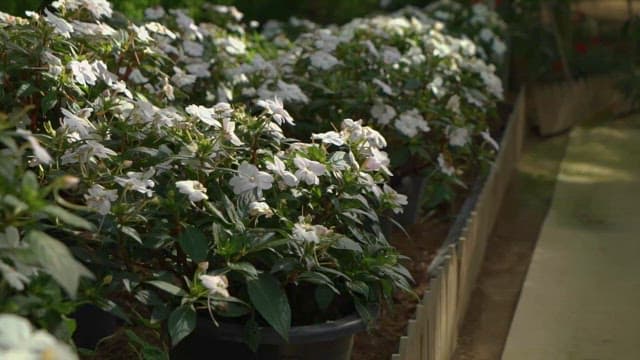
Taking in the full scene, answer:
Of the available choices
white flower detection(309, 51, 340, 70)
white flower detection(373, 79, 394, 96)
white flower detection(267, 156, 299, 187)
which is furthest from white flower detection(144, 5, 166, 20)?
white flower detection(267, 156, 299, 187)

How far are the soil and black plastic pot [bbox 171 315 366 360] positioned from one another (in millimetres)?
169

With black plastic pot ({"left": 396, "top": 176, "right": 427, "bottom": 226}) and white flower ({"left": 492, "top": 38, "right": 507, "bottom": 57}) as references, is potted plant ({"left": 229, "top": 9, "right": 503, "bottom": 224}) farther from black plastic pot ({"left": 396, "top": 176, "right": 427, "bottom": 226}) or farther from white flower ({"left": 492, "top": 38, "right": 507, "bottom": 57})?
white flower ({"left": 492, "top": 38, "right": 507, "bottom": 57})

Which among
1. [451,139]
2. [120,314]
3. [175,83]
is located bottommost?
[451,139]

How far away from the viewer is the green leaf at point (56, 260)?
6.91 feet

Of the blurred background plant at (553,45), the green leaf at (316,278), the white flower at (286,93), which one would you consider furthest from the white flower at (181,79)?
the blurred background plant at (553,45)

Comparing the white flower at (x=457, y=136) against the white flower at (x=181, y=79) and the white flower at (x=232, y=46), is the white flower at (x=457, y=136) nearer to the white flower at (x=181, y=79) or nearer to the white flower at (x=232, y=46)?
the white flower at (x=232, y=46)

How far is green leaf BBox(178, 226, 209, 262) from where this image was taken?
2.96 m

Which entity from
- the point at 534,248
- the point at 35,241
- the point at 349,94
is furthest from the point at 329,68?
the point at 35,241

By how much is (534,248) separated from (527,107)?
2511 mm

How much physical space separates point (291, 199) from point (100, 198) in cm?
58

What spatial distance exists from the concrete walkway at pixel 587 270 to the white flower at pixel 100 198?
178 cm

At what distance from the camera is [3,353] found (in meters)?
1.78

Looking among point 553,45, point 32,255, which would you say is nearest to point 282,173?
point 32,255

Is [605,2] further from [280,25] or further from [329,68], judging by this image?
[329,68]
